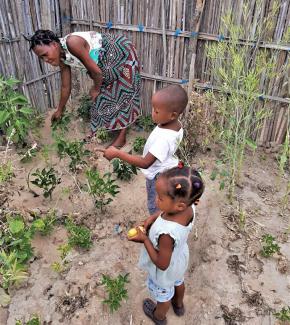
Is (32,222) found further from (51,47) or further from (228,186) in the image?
(228,186)

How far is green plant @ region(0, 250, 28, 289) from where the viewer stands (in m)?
1.96

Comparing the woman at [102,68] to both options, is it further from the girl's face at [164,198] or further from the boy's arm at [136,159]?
the girl's face at [164,198]

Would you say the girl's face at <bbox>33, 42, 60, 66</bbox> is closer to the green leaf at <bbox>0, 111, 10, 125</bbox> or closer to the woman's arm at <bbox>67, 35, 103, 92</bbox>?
the woman's arm at <bbox>67, 35, 103, 92</bbox>

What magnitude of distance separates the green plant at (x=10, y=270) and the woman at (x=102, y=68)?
163 centimetres

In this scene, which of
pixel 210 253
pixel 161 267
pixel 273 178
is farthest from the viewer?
pixel 273 178

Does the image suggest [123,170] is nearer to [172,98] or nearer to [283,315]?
[172,98]

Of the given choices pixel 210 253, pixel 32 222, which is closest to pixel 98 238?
pixel 32 222

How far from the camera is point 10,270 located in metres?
1.97

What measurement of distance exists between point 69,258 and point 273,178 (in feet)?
6.78

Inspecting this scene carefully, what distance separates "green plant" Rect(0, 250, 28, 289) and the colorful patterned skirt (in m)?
1.83

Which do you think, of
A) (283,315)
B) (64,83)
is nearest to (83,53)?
(64,83)

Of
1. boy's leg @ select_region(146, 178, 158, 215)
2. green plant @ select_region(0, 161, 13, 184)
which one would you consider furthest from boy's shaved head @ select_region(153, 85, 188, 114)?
green plant @ select_region(0, 161, 13, 184)

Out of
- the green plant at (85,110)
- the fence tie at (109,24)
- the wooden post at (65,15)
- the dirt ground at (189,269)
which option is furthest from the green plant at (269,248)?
the wooden post at (65,15)

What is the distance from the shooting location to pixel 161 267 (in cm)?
165
